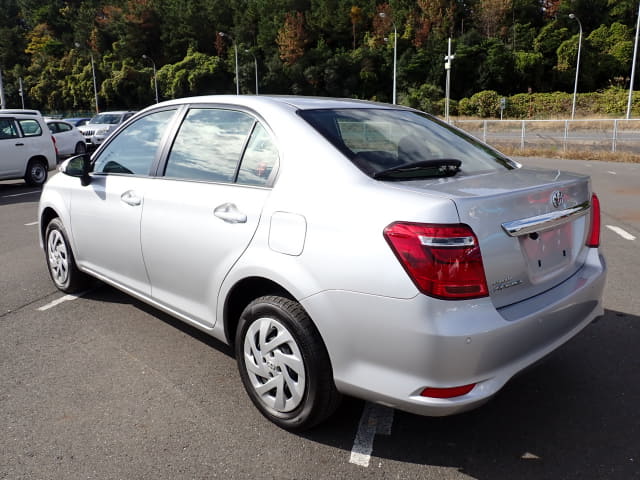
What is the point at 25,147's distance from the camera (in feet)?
42.4

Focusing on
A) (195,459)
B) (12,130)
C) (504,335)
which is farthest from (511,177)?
(12,130)

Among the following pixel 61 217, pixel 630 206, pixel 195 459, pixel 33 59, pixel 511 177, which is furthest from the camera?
pixel 33 59

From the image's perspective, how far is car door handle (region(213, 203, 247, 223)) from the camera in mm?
2724

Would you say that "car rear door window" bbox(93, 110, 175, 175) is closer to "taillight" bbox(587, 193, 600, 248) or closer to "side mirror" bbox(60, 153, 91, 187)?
"side mirror" bbox(60, 153, 91, 187)

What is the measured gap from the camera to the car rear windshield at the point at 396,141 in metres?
2.67

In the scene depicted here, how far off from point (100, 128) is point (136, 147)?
74.9 ft

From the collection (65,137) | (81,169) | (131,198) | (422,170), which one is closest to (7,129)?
(65,137)

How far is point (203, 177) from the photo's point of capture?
3086 millimetres

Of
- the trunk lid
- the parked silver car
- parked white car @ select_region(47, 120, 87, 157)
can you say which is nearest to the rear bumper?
the parked silver car

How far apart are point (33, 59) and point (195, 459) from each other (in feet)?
345

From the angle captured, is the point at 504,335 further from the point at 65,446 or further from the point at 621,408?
the point at 65,446

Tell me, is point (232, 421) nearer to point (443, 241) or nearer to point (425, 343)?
point (425, 343)

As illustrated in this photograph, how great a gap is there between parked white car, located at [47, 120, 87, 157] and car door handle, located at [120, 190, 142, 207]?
17.5 m

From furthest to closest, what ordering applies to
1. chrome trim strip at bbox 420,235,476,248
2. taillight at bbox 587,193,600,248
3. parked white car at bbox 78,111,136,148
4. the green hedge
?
the green hedge
parked white car at bbox 78,111,136,148
taillight at bbox 587,193,600,248
chrome trim strip at bbox 420,235,476,248
